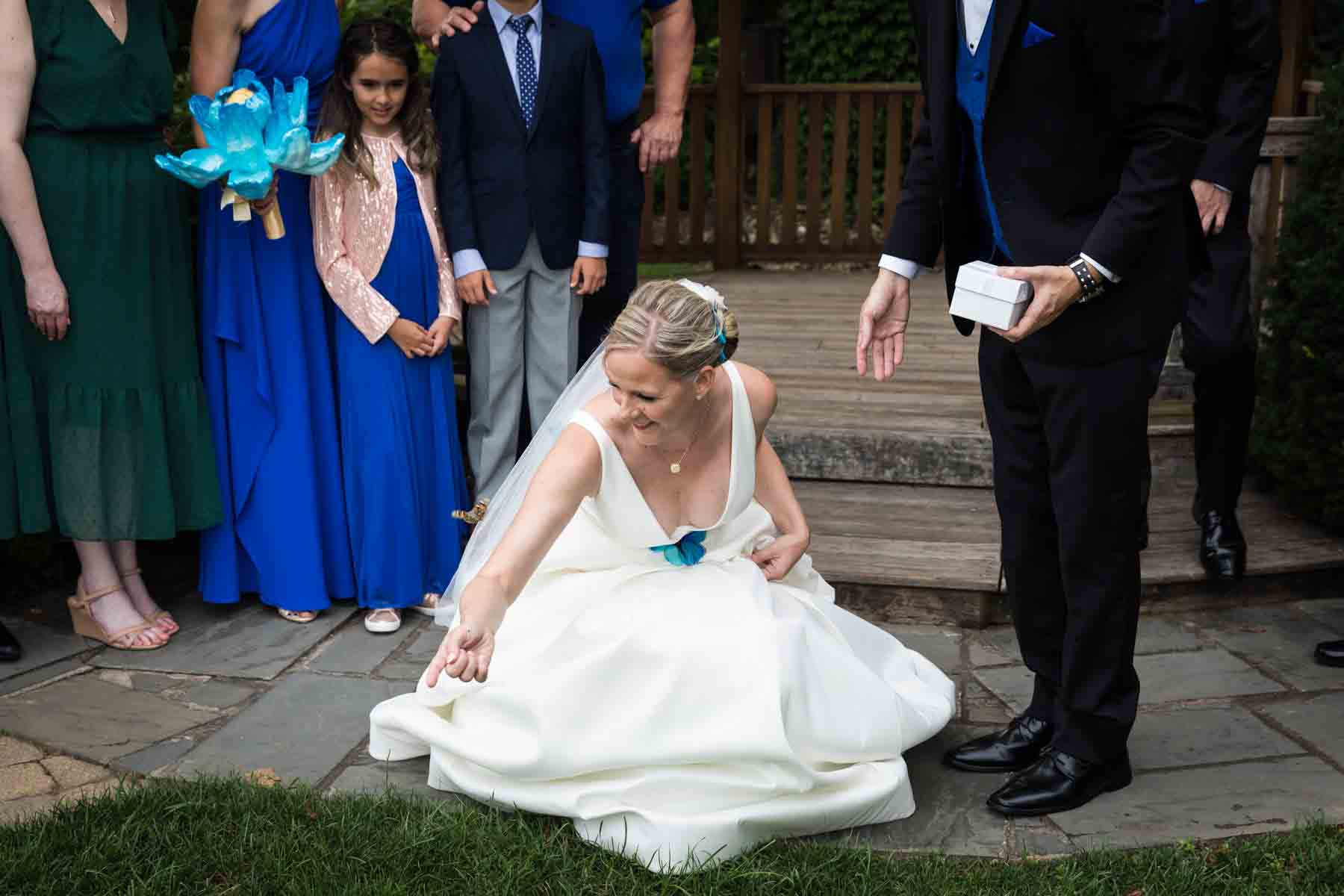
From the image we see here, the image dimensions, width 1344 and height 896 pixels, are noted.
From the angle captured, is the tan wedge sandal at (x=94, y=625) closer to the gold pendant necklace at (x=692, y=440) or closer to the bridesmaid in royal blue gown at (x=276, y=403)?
the bridesmaid in royal blue gown at (x=276, y=403)

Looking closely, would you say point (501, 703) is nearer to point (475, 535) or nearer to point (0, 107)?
point (475, 535)

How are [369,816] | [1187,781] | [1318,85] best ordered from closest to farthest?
1. [369,816]
2. [1187,781]
3. [1318,85]

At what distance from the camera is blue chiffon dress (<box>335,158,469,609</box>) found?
4.51m

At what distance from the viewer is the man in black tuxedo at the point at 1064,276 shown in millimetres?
2818

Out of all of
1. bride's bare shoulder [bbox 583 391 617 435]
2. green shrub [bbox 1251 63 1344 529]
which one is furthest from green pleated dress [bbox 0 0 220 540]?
green shrub [bbox 1251 63 1344 529]

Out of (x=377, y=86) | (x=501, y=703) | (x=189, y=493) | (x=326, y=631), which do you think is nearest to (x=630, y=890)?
(x=501, y=703)

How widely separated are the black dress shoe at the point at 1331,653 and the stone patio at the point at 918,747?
0.04 meters

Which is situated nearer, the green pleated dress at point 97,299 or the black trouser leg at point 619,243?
the green pleated dress at point 97,299

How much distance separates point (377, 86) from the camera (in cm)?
442

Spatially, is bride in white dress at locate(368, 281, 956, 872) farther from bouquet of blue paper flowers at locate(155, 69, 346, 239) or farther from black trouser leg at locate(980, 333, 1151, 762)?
bouquet of blue paper flowers at locate(155, 69, 346, 239)

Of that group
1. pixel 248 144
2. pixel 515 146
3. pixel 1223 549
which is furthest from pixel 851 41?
pixel 248 144

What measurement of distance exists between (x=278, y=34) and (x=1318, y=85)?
3.73 metres

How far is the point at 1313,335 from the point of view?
464 centimetres

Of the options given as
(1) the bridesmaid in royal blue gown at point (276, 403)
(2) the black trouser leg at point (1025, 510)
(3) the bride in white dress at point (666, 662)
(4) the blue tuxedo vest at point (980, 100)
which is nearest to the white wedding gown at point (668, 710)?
(3) the bride in white dress at point (666, 662)
